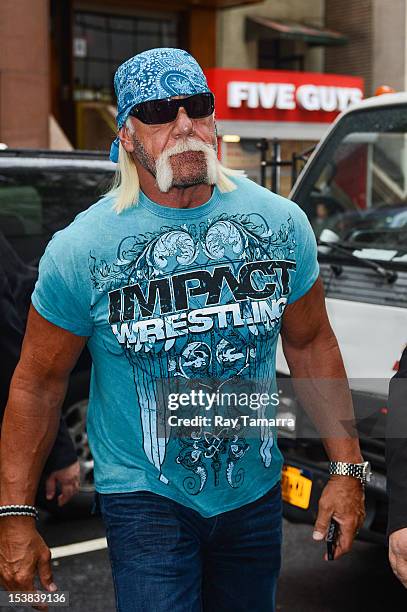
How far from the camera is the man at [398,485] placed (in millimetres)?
2383

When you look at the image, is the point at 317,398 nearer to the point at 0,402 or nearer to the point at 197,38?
the point at 0,402

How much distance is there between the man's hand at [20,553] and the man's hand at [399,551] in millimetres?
878

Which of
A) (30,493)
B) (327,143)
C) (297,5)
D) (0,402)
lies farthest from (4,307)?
(297,5)

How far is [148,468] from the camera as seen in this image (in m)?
2.54

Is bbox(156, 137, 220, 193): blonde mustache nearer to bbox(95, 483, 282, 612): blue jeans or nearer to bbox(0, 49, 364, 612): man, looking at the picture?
bbox(0, 49, 364, 612): man

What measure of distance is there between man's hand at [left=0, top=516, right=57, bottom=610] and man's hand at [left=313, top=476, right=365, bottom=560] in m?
0.74

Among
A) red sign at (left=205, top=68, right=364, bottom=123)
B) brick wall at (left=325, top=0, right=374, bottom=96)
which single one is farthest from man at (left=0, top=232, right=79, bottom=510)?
brick wall at (left=325, top=0, right=374, bottom=96)

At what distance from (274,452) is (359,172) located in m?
3.14

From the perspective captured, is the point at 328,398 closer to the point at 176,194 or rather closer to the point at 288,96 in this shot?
the point at 176,194

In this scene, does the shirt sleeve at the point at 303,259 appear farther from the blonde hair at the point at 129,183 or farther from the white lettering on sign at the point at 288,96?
the white lettering on sign at the point at 288,96

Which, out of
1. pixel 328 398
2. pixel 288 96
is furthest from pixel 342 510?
pixel 288 96

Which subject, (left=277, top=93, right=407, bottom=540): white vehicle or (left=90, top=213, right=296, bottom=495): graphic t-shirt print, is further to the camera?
(left=277, top=93, right=407, bottom=540): white vehicle

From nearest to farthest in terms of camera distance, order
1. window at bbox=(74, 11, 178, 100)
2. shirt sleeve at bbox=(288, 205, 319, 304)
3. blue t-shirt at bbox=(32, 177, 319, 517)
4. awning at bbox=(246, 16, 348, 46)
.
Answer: blue t-shirt at bbox=(32, 177, 319, 517) < shirt sleeve at bbox=(288, 205, 319, 304) < window at bbox=(74, 11, 178, 100) < awning at bbox=(246, 16, 348, 46)

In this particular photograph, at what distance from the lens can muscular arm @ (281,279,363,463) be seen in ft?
9.14
